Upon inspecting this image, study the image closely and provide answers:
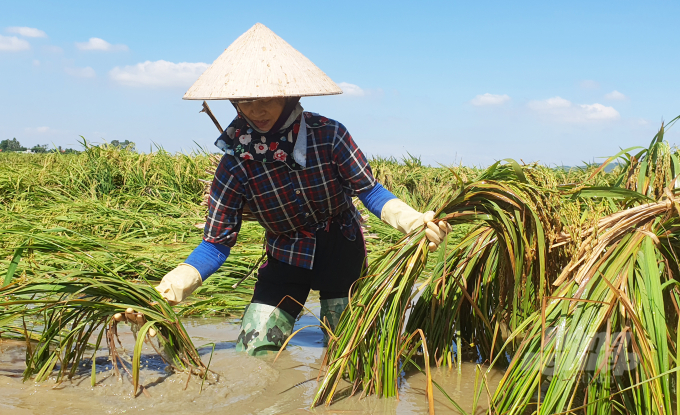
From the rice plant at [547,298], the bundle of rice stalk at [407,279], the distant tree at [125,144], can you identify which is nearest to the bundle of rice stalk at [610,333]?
the rice plant at [547,298]

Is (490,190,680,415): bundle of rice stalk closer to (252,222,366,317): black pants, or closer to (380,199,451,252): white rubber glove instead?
(380,199,451,252): white rubber glove

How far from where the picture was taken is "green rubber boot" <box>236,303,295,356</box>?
8.52 feet

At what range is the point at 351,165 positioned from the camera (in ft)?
8.20

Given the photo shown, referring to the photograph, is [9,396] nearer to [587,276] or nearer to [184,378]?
[184,378]

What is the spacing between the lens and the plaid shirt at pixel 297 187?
251 centimetres

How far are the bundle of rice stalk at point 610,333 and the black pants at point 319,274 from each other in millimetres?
1037

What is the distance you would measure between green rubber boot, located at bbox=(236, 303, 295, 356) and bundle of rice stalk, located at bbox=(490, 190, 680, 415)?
3.61 ft

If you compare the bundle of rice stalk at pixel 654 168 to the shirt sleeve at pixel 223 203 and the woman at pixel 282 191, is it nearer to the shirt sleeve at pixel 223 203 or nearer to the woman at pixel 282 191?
the woman at pixel 282 191

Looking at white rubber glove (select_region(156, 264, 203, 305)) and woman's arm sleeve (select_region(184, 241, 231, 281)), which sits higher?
woman's arm sleeve (select_region(184, 241, 231, 281))

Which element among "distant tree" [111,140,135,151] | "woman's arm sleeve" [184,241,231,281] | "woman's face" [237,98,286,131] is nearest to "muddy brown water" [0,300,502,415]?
"woman's arm sleeve" [184,241,231,281]

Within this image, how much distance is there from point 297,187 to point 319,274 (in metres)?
0.45

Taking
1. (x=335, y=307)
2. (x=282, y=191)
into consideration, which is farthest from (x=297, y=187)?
(x=335, y=307)

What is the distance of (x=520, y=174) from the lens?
77.8 inches

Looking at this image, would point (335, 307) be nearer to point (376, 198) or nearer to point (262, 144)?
point (376, 198)
